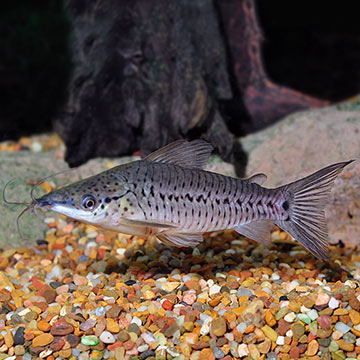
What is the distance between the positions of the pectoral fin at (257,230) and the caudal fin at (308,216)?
15 centimetres

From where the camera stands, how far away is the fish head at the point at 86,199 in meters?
3.20

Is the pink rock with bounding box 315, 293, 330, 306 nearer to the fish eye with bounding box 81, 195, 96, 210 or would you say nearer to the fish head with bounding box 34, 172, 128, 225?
the fish head with bounding box 34, 172, 128, 225

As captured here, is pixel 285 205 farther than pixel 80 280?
No

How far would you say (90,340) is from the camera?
3262 millimetres

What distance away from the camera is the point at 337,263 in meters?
4.34

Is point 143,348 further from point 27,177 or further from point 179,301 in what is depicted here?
point 27,177

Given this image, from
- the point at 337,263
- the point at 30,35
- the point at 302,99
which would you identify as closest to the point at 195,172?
the point at 337,263

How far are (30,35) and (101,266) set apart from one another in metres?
5.93

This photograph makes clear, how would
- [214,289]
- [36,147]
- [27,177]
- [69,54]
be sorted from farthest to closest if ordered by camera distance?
[36,147]
[69,54]
[27,177]
[214,289]

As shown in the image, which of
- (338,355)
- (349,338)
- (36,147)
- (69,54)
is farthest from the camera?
(36,147)

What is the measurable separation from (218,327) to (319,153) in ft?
8.66

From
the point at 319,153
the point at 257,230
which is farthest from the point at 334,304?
the point at 319,153

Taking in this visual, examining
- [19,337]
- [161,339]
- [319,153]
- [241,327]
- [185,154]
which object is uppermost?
[185,154]

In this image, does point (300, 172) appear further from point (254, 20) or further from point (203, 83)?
point (254, 20)
